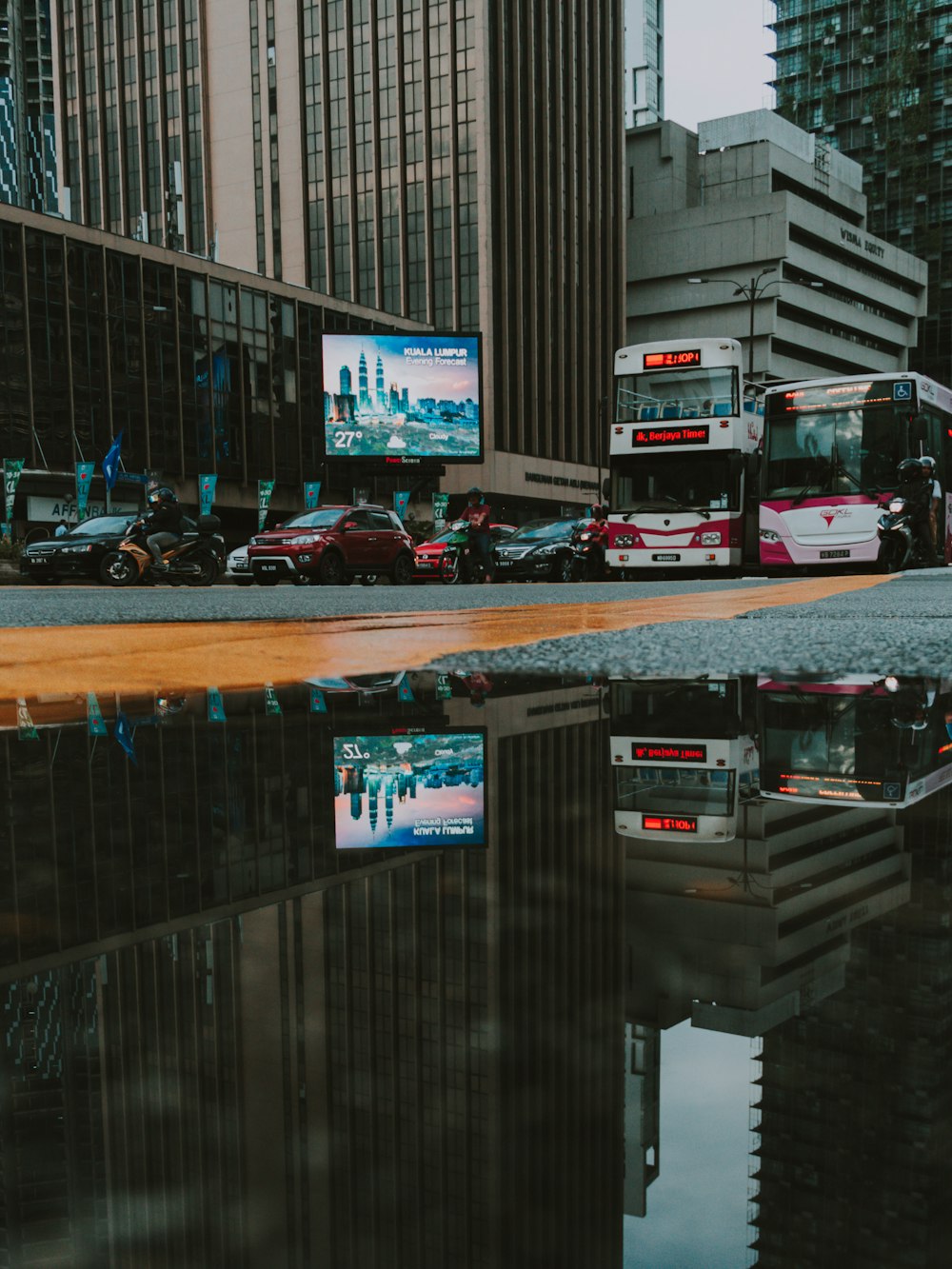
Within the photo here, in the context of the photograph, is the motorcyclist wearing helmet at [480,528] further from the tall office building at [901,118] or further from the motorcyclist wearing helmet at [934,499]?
the tall office building at [901,118]

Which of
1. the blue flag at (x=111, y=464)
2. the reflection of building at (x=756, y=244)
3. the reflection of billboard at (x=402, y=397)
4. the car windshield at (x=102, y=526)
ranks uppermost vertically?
the reflection of building at (x=756, y=244)

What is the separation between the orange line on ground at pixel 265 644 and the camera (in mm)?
3982

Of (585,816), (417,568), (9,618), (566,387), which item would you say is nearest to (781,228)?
(566,387)

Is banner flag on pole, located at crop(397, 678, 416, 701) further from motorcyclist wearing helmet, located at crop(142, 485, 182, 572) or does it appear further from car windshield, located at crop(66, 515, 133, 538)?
car windshield, located at crop(66, 515, 133, 538)

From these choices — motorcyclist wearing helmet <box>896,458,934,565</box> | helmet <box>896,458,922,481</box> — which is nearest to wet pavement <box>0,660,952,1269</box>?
helmet <box>896,458,922,481</box>

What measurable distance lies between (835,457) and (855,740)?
63.0ft

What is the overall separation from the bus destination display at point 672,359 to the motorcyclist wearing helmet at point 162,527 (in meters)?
8.89

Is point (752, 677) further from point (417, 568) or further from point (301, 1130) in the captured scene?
point (417, 568)

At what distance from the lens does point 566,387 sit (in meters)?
81.8

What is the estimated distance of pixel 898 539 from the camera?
20.1 m

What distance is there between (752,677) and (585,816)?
2.16 m

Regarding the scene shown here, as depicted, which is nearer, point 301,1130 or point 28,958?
point 301,1130

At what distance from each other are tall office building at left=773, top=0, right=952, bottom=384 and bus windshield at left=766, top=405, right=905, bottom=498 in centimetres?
9651

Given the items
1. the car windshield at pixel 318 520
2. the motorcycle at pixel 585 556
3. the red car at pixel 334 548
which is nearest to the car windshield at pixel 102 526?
the red car at pixel 334 548
